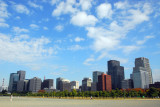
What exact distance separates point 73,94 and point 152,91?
5449 cm

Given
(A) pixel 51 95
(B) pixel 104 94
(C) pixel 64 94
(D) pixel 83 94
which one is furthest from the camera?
(A) pixel 51 95

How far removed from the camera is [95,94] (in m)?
112

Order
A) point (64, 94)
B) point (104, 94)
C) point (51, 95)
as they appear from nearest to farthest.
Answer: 1. point (104, 94)
2. point (64, 94)
3. point (51, 95)

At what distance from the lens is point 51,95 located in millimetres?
144750

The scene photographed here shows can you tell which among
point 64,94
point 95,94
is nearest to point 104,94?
point 95,94

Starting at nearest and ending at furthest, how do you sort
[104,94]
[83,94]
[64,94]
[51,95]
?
[104,94]
[83,94]
[64,94]
[51,95]

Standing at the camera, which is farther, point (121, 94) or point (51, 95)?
point (51, 95)

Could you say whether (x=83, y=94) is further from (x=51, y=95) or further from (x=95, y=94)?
(x=51, y=95)

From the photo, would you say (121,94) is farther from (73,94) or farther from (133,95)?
(73,94)

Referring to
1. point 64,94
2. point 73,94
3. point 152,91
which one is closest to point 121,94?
point 152,91

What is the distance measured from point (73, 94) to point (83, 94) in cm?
688

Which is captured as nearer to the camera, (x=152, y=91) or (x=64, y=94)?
(x=152, y=91)

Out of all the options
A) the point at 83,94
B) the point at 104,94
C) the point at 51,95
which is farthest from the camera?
the point at 51,95

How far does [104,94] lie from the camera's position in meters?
106
